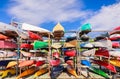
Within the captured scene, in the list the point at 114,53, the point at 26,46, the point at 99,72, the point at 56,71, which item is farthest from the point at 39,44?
the point at 114,53

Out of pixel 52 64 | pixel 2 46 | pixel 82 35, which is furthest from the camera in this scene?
pixel 82 35

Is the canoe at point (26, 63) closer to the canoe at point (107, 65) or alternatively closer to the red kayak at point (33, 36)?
the red kayak at point (33, 36)

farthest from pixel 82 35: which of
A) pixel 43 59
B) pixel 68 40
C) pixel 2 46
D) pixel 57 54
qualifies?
pixel 2 46

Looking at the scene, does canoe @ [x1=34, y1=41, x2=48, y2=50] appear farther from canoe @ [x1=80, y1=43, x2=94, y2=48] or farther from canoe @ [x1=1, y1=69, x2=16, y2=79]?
canoe @ [x1=80, y1=43, x2=94, y2=48]

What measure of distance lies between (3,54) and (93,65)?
4286 millimetres

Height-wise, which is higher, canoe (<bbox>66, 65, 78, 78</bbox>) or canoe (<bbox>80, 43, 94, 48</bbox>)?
canoe (<bbox>80, 43, 94, 48</bbox>)

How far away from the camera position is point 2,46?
7816 millimetres

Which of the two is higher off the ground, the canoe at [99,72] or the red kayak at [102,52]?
the red kayak at [102,52]

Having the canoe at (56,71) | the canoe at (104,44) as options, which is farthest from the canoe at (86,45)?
the canoe at (56,71)

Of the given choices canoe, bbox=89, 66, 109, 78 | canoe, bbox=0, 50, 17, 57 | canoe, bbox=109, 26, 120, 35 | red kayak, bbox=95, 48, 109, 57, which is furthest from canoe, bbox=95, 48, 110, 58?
canoe, bbox=0, 50, 17, 57

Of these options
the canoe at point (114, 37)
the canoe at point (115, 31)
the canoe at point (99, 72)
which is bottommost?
the canoe at point (99, 72)

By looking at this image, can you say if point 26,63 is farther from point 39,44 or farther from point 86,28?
point 86,28

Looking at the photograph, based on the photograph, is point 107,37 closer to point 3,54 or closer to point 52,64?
point 52,64

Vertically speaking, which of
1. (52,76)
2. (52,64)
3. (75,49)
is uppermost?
(75,49)
